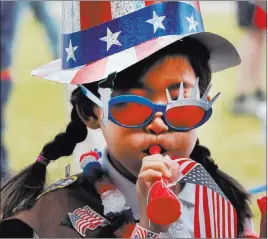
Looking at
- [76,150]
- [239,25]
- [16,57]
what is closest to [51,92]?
[16,57]

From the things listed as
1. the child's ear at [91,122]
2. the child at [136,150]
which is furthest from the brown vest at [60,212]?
the child's ear at [91,122]

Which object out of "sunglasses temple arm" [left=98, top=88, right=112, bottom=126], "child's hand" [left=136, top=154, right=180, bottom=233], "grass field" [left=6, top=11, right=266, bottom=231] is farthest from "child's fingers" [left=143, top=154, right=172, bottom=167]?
"grass field" [left=6, top=11, right=266, bottom=231]

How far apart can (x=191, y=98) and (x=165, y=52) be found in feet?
0.33

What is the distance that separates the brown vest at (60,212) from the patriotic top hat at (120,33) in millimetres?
229

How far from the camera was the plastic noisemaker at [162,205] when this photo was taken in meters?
1.33

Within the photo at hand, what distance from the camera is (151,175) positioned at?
138 cm

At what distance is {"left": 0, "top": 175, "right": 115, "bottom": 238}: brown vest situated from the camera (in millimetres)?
1485

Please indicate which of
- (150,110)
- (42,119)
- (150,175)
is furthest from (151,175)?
(42,119)

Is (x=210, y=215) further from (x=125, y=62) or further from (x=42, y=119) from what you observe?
(x=42, y=119)

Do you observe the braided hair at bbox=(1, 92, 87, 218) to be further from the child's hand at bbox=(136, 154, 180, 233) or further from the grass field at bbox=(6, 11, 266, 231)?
the grass field at bbox=(6, 11, 266, 231)

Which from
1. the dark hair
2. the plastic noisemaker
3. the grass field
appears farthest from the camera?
the grass field

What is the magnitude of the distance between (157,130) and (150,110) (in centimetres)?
4

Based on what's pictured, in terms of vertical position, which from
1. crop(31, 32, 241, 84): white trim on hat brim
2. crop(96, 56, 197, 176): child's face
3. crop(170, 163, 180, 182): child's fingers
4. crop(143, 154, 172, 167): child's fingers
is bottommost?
crop(170, 163, 180, 182): child's fingers

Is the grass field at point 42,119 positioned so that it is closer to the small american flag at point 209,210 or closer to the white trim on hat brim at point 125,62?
the white trim on hat brim at point 125,62
